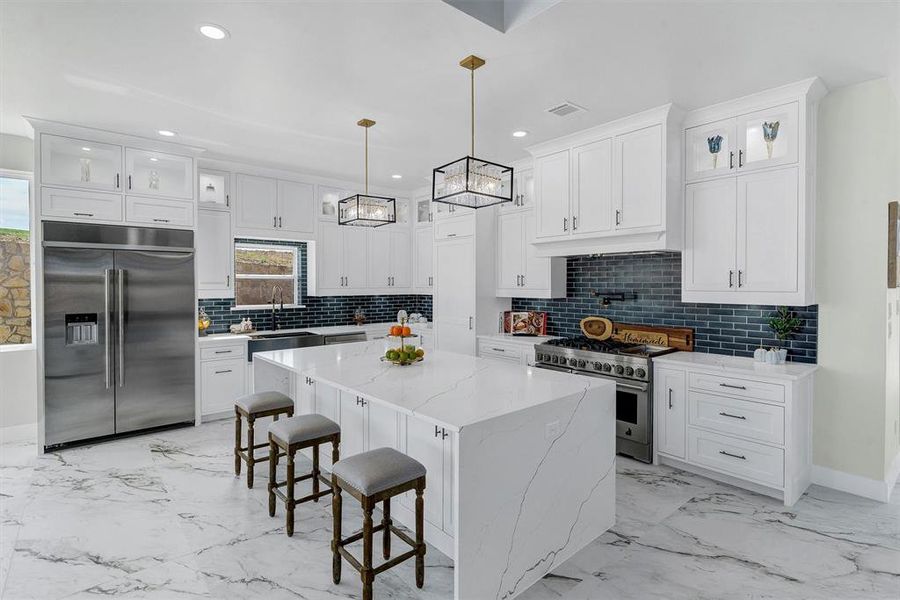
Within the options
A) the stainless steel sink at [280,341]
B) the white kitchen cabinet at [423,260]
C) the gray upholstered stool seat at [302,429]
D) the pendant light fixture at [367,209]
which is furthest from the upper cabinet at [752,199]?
the stainless steel sink at [280,341]

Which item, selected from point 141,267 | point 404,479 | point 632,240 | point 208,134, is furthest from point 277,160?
point 404,479

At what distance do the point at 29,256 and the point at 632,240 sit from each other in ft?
18.5

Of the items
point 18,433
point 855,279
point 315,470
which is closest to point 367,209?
point 315,470

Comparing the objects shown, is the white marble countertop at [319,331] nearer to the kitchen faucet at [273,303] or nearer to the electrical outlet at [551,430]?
the kitchen faucet at [273,303]

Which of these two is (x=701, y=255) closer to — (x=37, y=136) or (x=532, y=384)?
(x=532, y=384)

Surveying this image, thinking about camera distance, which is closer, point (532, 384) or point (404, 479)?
point (404, 479)

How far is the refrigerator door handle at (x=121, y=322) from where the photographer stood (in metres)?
4.27

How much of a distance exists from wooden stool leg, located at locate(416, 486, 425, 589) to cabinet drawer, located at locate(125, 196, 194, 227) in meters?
3.89

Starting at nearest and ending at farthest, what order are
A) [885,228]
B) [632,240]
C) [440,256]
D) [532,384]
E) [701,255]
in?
[532,384] < [885,228] < [701,255] < [632,240] < [440,256]

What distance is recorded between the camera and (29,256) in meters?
4.55

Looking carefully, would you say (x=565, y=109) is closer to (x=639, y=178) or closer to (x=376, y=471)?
(x=639, y=178)

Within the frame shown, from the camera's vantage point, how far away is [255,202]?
17.6ft

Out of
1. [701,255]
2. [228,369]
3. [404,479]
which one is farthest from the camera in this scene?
[228,369]

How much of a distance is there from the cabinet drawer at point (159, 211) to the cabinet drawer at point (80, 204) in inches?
3.6
